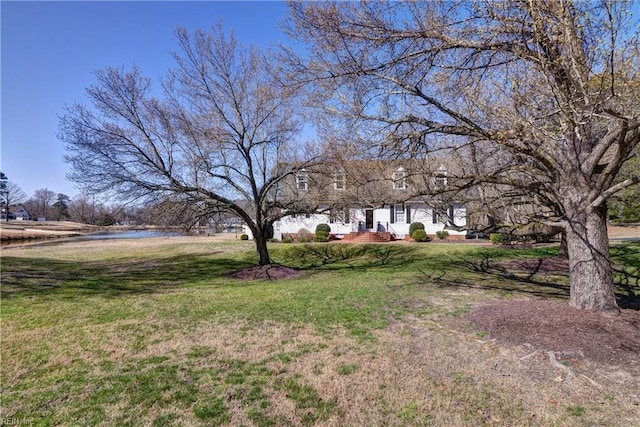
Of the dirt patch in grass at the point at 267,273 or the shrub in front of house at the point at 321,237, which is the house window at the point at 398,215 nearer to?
the shrub in front of house at the point at 321,237

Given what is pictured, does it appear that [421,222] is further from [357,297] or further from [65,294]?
[65,294]

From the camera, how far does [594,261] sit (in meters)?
5.79

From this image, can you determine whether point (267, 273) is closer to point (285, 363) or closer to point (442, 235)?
point (285, 363)

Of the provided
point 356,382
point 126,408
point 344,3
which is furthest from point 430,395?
point 344,3

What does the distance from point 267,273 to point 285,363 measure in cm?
845

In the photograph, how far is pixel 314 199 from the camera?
43.5 feet

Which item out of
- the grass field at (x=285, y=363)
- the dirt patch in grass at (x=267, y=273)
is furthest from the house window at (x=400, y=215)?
the grass field at (x=285, y=363)

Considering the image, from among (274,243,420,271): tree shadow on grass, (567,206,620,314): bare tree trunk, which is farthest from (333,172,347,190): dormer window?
(567,206,620,314): bare tree trunk

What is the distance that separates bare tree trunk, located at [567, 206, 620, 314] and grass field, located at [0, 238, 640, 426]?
1.87 meters

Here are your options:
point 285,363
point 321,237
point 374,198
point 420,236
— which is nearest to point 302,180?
point 374,198

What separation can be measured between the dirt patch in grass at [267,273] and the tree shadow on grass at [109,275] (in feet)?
3.45

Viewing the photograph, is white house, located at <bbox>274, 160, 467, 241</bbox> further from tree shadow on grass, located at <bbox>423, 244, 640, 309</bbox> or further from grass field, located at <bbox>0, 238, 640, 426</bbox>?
grass field, located at <bbox>0, 238, 640, 426</bbox>

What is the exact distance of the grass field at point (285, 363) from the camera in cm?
360

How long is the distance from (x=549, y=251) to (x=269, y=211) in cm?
1210
